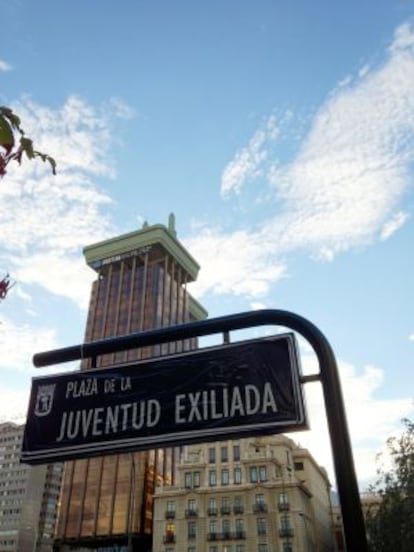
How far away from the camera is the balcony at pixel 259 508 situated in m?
54.2

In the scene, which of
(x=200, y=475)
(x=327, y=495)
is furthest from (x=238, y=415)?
(x=327, y=495)

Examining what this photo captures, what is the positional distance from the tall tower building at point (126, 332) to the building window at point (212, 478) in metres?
9.37

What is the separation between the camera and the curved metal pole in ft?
5.99

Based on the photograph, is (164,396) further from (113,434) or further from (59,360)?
(59,360)

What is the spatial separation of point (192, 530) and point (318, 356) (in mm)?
60628

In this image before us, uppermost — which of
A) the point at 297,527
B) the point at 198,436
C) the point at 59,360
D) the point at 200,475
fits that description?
the point at 200,475

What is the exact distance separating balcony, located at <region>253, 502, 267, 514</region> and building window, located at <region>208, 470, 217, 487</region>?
6.09 metres

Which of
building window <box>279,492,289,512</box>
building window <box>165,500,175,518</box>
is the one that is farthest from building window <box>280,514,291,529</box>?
building window <box>165,500,175,518</box>

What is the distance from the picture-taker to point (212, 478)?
59500mm

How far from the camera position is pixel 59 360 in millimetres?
2891

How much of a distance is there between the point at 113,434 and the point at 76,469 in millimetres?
88571

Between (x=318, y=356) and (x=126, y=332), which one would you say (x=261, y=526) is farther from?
(x=318, y=356)

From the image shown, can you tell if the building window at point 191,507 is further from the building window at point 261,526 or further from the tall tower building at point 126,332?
the tall tower building at point 126,332

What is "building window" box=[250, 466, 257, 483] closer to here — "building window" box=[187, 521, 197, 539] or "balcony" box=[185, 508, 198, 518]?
"balcony" box=[185, 508, 198, 518]
